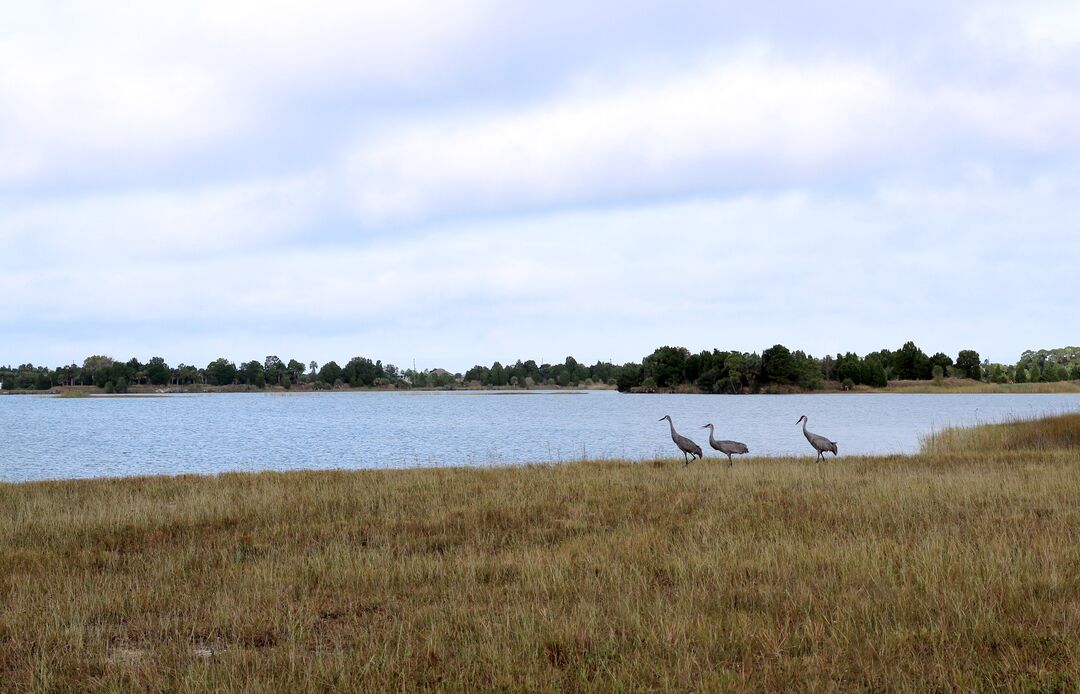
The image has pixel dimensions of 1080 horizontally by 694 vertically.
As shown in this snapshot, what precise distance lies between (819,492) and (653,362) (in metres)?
168

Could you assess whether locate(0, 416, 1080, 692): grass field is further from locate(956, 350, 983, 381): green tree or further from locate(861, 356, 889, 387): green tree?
locate(956, 350, 983, 381): green tree

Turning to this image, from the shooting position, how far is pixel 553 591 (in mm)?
8156

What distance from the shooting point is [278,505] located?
47.1 ft

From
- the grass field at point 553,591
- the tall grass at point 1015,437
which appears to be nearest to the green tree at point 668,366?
the tall grass at point 1015,437

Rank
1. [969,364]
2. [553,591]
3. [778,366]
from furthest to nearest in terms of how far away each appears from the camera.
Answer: [969,364]
[778,366]
[553,591]

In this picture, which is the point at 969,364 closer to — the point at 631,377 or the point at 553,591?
the point at 631,377

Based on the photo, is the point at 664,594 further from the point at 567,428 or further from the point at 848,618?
the point at 567,428

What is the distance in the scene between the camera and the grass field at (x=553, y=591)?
19.7ft

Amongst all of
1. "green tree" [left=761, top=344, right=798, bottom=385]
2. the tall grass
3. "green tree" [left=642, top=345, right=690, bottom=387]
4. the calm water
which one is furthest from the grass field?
"green tree" [left=642, top=345, right=690, bottom=387]

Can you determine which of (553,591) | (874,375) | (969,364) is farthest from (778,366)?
(553,591)

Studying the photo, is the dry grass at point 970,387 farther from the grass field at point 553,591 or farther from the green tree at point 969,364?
the grass field at point 553,591

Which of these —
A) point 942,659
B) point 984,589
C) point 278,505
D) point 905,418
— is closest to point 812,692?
point 942,659

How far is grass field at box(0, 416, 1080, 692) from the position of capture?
5992 mm

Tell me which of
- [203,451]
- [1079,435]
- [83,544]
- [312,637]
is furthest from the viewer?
[203,451]
